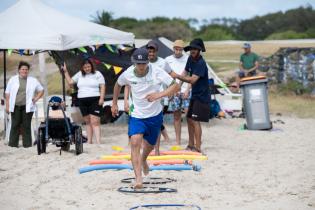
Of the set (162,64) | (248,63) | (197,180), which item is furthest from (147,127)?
(248,63)

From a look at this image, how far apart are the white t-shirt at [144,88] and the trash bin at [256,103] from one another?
6826mm

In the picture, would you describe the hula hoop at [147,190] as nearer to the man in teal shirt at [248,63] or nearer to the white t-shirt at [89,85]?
the white t-shirt at [89,85]

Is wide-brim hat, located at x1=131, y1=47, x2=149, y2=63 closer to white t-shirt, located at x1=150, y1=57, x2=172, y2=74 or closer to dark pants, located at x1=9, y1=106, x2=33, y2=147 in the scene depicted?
white t-shirt, located at x1=150, y1=57, x2=172, y2=74

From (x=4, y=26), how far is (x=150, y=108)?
5.79m

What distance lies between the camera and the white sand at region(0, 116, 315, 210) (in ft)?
26.7

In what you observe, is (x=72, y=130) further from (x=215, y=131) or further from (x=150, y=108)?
(x=215, y=131)

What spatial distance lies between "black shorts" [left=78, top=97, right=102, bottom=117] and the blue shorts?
426 centimetres

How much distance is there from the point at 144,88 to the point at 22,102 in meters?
4.95

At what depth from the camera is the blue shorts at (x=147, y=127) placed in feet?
28.9

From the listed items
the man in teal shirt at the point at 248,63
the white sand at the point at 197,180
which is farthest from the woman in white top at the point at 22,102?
the man in teal shirt at the point at 248,63

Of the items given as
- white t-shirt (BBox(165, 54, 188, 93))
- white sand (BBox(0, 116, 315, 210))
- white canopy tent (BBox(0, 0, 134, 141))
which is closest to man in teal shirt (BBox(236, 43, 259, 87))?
white canopy tent (BBox(0, 0, 134, 141))

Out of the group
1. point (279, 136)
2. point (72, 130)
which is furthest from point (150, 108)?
point (279, 136)

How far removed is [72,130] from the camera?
11984 mm

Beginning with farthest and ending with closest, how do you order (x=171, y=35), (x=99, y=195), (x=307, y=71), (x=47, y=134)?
(x=171, y=35)
(x=307, y=71)
(x=47, y=134)
(x=99, y=195)
